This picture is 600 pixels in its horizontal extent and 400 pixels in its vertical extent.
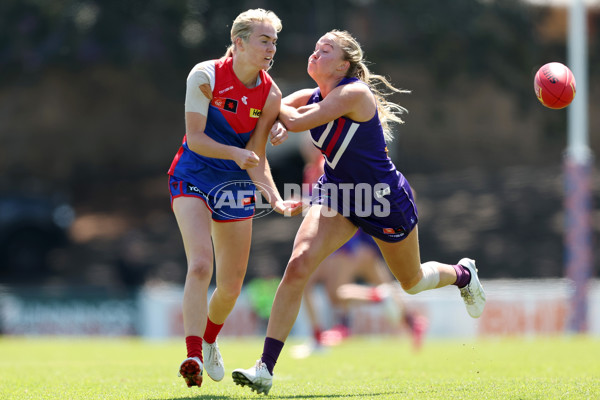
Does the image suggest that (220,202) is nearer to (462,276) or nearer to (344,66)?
(344,66)

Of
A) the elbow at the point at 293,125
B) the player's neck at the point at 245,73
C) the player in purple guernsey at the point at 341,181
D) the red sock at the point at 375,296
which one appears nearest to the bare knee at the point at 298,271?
the player in purple guernsey at the point at 341,181

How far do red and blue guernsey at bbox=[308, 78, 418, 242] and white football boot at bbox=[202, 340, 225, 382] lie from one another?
126cm

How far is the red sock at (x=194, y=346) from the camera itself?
553 centimetres

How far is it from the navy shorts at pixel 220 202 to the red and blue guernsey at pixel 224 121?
0.04 metres

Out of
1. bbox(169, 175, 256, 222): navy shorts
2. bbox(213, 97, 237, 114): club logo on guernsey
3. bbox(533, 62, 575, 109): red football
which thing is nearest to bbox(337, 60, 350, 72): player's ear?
bbox(213, 97, 237, 114): club logo on guernsey

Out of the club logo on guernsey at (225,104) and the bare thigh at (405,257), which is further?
the bare thigh at (405,257)

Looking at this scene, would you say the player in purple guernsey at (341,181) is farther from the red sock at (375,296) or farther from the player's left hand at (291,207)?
the red sock at (375,296)

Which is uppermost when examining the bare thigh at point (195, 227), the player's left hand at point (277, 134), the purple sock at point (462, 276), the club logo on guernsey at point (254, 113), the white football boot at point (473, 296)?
the club logo on guernsey at point (254, 113)

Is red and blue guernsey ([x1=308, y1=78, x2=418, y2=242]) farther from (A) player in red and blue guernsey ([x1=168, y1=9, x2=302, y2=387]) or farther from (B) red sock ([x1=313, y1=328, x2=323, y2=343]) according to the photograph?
(B) red sock ([x1=313, y1=328, x2=323, y2=343])

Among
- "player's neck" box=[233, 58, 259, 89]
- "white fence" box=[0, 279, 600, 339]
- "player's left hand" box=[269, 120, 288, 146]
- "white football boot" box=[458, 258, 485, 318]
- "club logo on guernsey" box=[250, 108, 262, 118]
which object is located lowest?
"white fence" box=[0, 279, 600, 339]

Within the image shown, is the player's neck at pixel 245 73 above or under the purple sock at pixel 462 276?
above

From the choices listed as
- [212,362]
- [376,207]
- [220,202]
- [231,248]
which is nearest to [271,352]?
[212,362]

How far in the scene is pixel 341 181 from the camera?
19.3 feet

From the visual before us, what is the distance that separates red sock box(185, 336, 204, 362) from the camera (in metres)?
5.53
